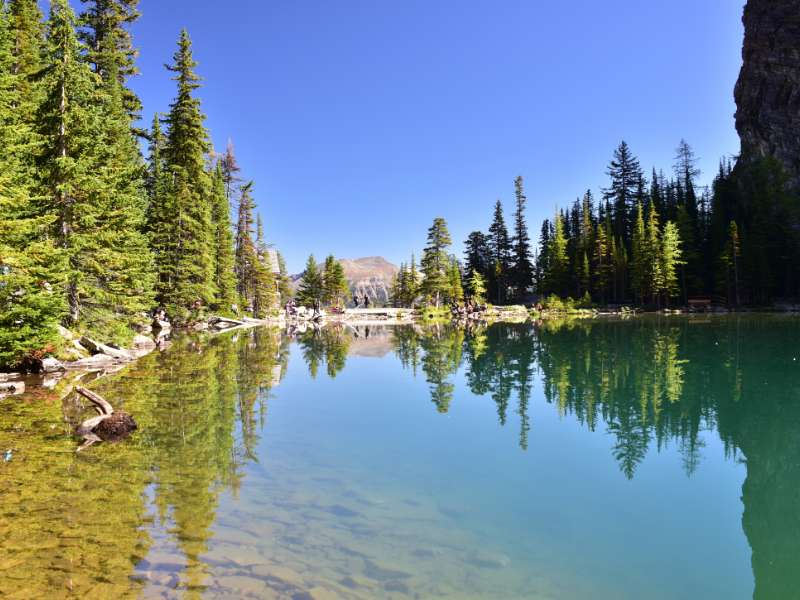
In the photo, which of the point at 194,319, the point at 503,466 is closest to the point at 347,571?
the point at 503,466

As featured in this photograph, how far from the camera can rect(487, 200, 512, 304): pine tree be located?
8619 centimetres

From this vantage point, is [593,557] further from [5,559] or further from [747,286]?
[747,286]

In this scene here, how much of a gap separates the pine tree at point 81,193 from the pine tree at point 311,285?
6556 cm

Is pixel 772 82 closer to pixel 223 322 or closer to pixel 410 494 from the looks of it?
pixel 223 322

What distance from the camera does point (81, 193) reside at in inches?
780

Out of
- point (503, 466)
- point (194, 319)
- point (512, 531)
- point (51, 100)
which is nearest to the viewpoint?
point (512, 531)

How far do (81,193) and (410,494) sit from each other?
1955cm

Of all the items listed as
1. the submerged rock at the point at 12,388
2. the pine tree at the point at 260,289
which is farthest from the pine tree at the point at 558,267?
the submerged rock at the point at 12,388

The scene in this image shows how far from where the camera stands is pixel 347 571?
5.18m

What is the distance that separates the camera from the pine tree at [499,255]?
86188 mm

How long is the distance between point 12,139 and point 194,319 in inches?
1127

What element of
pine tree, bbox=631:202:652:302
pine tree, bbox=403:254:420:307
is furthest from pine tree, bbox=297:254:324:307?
pine tree, bbox=631:202:652:302

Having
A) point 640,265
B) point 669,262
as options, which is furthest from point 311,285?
point 669,262

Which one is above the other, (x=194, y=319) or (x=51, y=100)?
(x=51, y=100)
